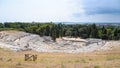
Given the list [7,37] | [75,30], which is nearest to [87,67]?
[7,37]

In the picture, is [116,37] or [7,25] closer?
[116,37]

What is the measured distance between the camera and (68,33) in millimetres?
111438

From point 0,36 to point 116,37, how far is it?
50268 mm

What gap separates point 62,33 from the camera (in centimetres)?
10850

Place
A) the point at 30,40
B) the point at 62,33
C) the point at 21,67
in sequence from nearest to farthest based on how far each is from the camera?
the point at 21,67 < the point at 30,40 < the point at 62,33

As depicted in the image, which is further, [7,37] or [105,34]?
[105,34]

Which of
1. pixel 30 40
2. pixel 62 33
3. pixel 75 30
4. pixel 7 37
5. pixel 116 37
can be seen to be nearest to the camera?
pixel 30 40

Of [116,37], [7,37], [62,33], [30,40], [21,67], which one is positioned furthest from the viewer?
[62,33]

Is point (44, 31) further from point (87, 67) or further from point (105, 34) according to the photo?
point (87, 67)

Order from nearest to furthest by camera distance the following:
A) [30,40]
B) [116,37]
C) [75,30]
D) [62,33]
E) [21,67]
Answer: [21,67] → [30,40] → [116,37] → [62,33] → [75,30]

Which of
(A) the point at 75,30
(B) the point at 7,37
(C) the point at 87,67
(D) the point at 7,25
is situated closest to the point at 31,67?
(C) the point at 87,67

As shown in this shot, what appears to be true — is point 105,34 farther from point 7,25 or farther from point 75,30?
point 7,25

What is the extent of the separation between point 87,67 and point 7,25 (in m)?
106

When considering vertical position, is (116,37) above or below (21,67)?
below
